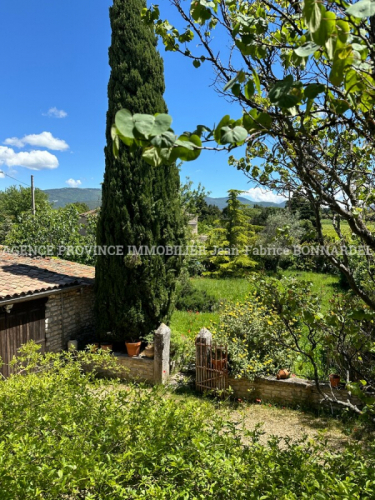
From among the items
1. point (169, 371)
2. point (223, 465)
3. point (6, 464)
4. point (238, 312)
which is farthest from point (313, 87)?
point (169, 371)

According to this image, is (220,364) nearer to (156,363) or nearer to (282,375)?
(282,375)

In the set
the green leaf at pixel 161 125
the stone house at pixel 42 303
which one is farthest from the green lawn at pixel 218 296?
the green leaf at pixel 161 125

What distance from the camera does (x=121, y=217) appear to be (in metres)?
8.63

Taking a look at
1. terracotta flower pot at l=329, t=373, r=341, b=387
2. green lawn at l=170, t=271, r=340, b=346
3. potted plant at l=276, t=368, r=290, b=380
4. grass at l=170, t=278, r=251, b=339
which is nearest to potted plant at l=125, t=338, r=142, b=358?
green lawn at l=170, t=271, r=340, b=346

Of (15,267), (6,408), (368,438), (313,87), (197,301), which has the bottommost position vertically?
(368,438)

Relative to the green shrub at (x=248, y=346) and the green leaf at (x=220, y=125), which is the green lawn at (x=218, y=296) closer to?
the green shrub at (x=248, y=346)

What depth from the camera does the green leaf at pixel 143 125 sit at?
0.97 meters

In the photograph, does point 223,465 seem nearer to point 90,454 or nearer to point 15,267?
point 90,454

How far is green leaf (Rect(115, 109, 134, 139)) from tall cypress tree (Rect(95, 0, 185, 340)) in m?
7.58

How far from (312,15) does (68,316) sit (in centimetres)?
956

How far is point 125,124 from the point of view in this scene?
963 mm

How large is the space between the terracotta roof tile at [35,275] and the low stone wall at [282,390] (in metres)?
4.95

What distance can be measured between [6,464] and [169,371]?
21.5 feet

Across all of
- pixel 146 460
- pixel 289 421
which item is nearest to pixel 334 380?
pixel 289 421
